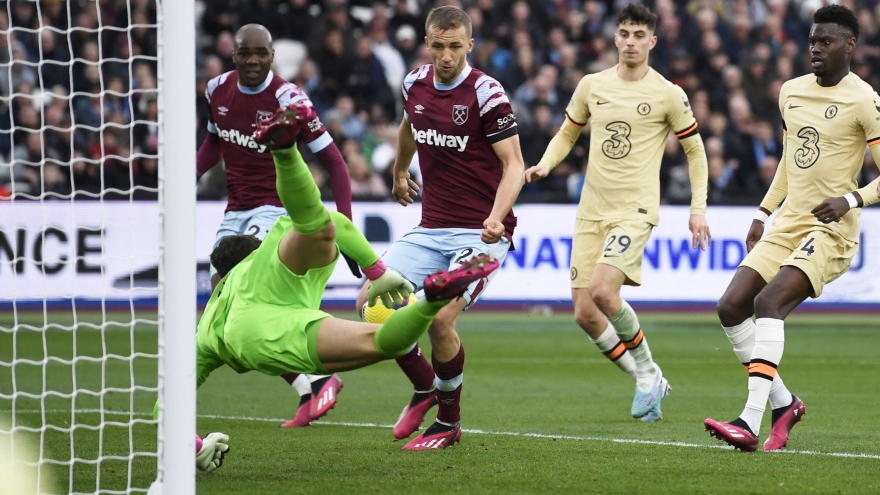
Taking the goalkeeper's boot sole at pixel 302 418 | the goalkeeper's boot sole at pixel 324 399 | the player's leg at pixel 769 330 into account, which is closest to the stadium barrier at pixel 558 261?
the goalkeeper's boot sole at pixel 324 399

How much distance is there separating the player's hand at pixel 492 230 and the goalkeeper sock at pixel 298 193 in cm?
118

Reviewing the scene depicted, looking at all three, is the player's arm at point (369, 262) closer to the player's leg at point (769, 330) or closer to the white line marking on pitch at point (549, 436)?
the white line marking on pitch at point (549, 436)

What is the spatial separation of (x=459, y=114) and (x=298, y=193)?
1742mm

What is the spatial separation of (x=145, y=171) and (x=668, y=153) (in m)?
7.16

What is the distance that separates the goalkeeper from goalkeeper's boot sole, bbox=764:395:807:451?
2151 millimetres

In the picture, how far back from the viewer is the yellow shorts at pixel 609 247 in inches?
309

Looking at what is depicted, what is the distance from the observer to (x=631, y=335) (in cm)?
803

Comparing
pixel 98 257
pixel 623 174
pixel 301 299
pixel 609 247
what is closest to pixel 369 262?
pixel 301 299

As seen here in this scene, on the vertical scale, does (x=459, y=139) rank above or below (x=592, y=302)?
above

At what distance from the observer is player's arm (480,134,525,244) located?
20.1ft

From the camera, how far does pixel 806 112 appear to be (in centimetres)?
644

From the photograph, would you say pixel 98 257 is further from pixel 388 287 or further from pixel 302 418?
pixel 388 287

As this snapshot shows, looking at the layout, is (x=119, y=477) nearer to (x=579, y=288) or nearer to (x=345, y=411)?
(x=345, y=411)

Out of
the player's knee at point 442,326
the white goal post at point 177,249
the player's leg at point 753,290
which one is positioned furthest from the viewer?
the player's leg at point 753,290
